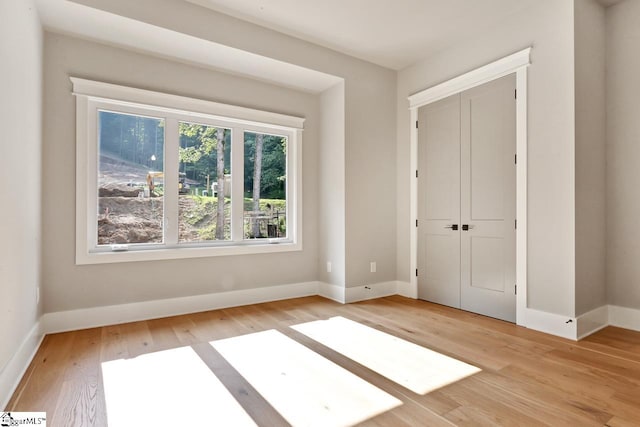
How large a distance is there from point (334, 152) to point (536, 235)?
91.2 inches

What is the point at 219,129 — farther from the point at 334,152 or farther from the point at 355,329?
the point at 355,329

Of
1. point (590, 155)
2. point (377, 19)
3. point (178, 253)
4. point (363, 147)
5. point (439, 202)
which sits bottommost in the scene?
point (178, 253)

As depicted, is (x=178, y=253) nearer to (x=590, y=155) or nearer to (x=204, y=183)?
(x=204, y=183)

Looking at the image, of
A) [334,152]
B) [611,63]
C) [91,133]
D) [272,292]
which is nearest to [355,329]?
[272,292]

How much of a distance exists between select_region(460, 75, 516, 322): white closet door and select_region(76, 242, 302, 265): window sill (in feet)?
6.62

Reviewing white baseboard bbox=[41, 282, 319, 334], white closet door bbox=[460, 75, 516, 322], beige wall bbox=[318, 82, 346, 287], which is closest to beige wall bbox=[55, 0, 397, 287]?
beige wall bbox=[318, 82, 346, 287]

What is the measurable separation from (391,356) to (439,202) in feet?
6.85

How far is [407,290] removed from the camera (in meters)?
4.31

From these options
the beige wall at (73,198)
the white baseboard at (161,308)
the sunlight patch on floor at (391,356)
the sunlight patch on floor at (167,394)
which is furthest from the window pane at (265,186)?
the sunlight patch on floor at (167,394)

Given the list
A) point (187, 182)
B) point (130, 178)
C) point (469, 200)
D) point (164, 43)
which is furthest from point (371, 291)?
point (164, 43)

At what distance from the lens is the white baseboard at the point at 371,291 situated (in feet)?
13.3

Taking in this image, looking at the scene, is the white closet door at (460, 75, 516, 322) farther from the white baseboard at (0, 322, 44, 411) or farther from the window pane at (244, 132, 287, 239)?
the white baseboard at (0, 322, 44, 411)

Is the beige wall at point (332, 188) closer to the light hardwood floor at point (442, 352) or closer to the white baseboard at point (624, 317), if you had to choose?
the light hardwood floor at point (442, 352)

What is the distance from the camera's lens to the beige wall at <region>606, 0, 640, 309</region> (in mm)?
3035
